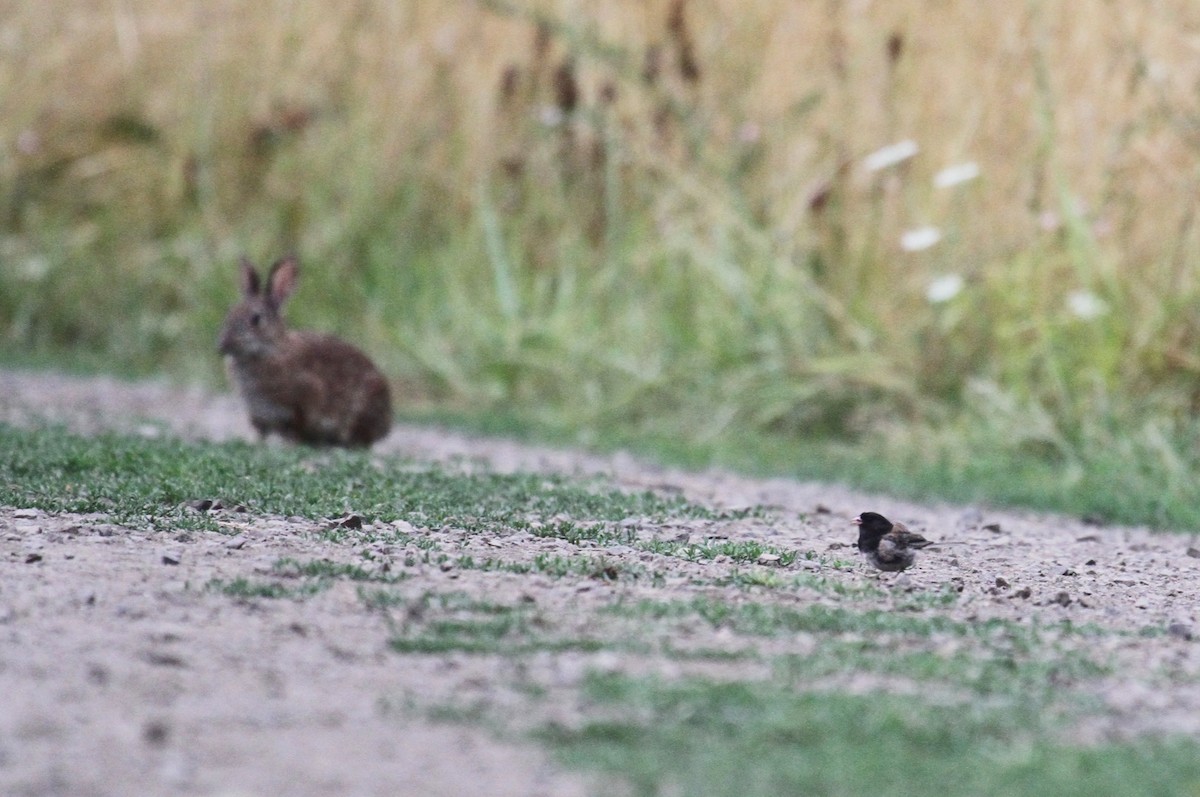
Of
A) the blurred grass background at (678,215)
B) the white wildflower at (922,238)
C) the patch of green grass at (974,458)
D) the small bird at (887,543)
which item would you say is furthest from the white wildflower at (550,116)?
the small bird at (887,543)

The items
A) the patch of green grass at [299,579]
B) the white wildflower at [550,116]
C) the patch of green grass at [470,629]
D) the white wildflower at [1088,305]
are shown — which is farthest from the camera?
the white wildflower at [550,116]

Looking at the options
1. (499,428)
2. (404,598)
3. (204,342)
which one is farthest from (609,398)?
(404,598)

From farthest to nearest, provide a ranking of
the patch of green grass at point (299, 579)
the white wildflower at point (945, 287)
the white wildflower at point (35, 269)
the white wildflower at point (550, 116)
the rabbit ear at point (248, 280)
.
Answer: the white wildflower at point (35, 269)
the white wildflower at point (550, 116)
the white wildflower at point (945, 287)
the rabbit ear at point (248, 280)
the patch of green grass at point (299, 579)

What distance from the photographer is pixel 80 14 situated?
1203 cm

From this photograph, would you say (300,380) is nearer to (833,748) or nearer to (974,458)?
(974,458)

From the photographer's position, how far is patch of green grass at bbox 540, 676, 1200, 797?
8.75 ft

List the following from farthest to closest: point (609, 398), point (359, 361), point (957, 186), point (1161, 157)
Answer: point (609, 398)
point (957, 186)
point (1161, 157)
point (359, 361)

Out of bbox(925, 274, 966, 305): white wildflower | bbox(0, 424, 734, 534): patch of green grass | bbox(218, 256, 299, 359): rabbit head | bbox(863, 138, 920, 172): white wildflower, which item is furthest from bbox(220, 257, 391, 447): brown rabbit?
bbox(863, 138, 920, 172): white wildflower

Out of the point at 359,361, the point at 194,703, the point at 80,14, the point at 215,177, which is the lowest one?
the point at 194,703

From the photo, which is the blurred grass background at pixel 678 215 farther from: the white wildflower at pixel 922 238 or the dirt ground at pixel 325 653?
the dirt ground at pixel 325 653

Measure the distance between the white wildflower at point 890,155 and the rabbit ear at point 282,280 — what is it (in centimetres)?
243

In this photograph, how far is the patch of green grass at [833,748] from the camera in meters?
2.67

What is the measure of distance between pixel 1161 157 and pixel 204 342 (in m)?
4.89

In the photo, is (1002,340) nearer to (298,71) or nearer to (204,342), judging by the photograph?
(204,342)
